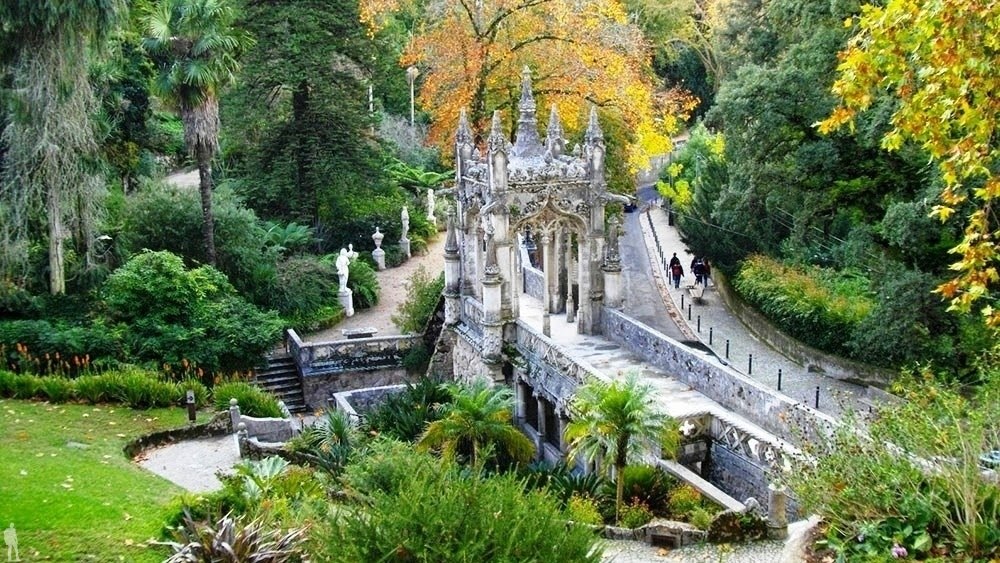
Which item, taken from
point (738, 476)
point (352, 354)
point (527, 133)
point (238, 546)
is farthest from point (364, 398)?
point (238, 546)

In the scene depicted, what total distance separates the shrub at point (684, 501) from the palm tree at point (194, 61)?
1859 centimetres

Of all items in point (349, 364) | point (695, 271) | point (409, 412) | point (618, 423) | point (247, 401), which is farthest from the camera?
point (695, 271)

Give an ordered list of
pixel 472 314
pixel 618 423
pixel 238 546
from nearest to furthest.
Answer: pixel 238 546, pixel 618 423, pixel 472 314

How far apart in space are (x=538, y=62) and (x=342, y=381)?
38.6ft

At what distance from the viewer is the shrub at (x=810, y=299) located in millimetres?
27344

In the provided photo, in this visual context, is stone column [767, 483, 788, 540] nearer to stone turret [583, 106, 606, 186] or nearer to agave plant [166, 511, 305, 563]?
agave plant [166, 511, 305, 563]

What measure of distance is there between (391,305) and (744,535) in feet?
74.8

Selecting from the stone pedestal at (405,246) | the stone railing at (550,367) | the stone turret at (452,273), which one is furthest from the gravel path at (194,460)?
the stone pedestal at (405,246)

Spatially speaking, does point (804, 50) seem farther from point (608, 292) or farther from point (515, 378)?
point (515, 378)

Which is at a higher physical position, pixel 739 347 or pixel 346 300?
pixel 346 300

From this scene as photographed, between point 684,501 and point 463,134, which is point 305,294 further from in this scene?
point 684,501

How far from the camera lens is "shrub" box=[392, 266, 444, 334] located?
28234mm

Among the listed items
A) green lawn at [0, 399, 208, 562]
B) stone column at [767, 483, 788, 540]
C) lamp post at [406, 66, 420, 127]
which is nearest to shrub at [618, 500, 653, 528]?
stone column at [767, 483, 788, 540]

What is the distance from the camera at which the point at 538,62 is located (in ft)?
101
